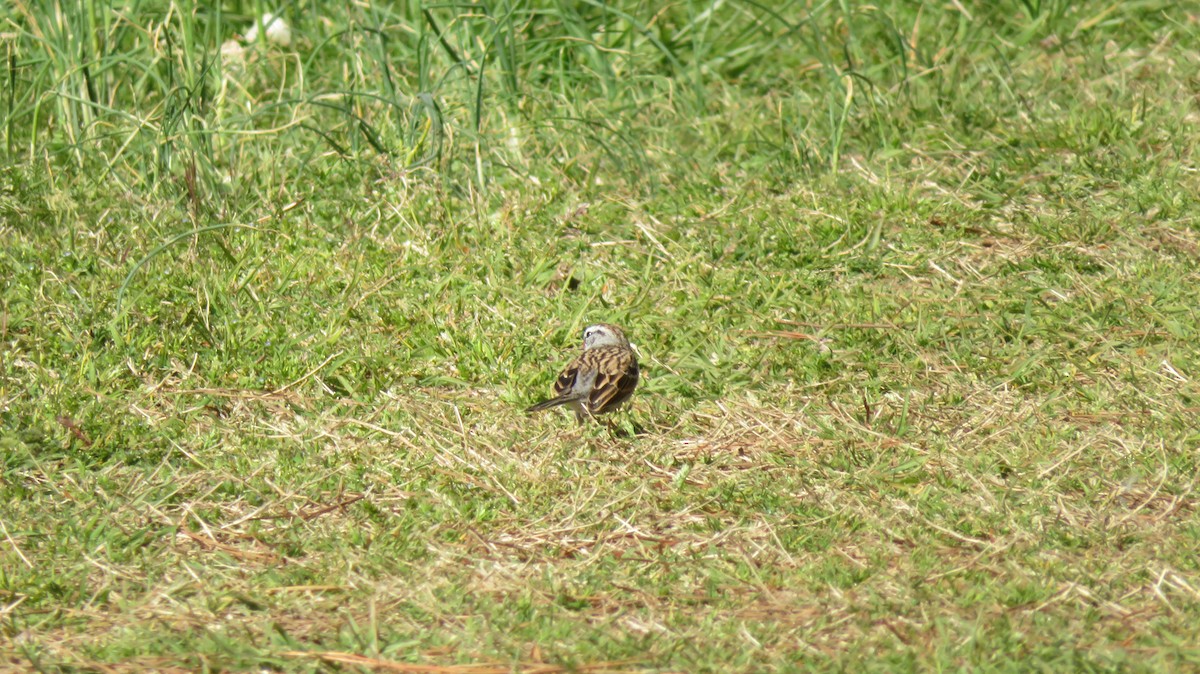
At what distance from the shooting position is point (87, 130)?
23.3ft

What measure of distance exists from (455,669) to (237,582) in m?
0.87

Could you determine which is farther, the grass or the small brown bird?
the small brown bird

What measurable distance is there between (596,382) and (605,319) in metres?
1.04

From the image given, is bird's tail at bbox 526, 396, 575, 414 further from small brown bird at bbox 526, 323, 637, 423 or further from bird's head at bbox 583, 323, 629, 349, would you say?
bird's head at bbox 583, 323, 629, 349

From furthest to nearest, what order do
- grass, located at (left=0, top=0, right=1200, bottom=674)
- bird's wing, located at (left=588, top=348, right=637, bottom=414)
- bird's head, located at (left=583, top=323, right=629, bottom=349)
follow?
bird's head, located at (left=583, top=323, right=629, bottom=349)
bird's wing, located at (left=588, top=348, right=637, bottom=414)
grass, located at (left=0, top=0, right=1200, bottom=674)

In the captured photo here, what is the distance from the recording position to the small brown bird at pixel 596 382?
525 centimetres

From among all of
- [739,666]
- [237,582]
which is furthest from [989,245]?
[237,582]

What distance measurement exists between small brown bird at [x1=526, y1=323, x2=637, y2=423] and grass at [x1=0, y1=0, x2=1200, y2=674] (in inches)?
5.8

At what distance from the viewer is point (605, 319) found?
20.5 ft

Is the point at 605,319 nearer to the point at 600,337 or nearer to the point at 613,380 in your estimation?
the point at 600,337

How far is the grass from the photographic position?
13.7ft

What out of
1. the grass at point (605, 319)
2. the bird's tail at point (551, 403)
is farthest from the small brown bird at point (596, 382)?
the grass at point (605, 319)

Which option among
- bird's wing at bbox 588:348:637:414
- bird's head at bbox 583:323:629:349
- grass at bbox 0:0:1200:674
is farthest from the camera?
bird's head at bbox 583:323:629:349

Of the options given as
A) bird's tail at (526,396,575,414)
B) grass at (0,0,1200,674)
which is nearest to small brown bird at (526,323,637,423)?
bird's tail at (526,396,575,414)
